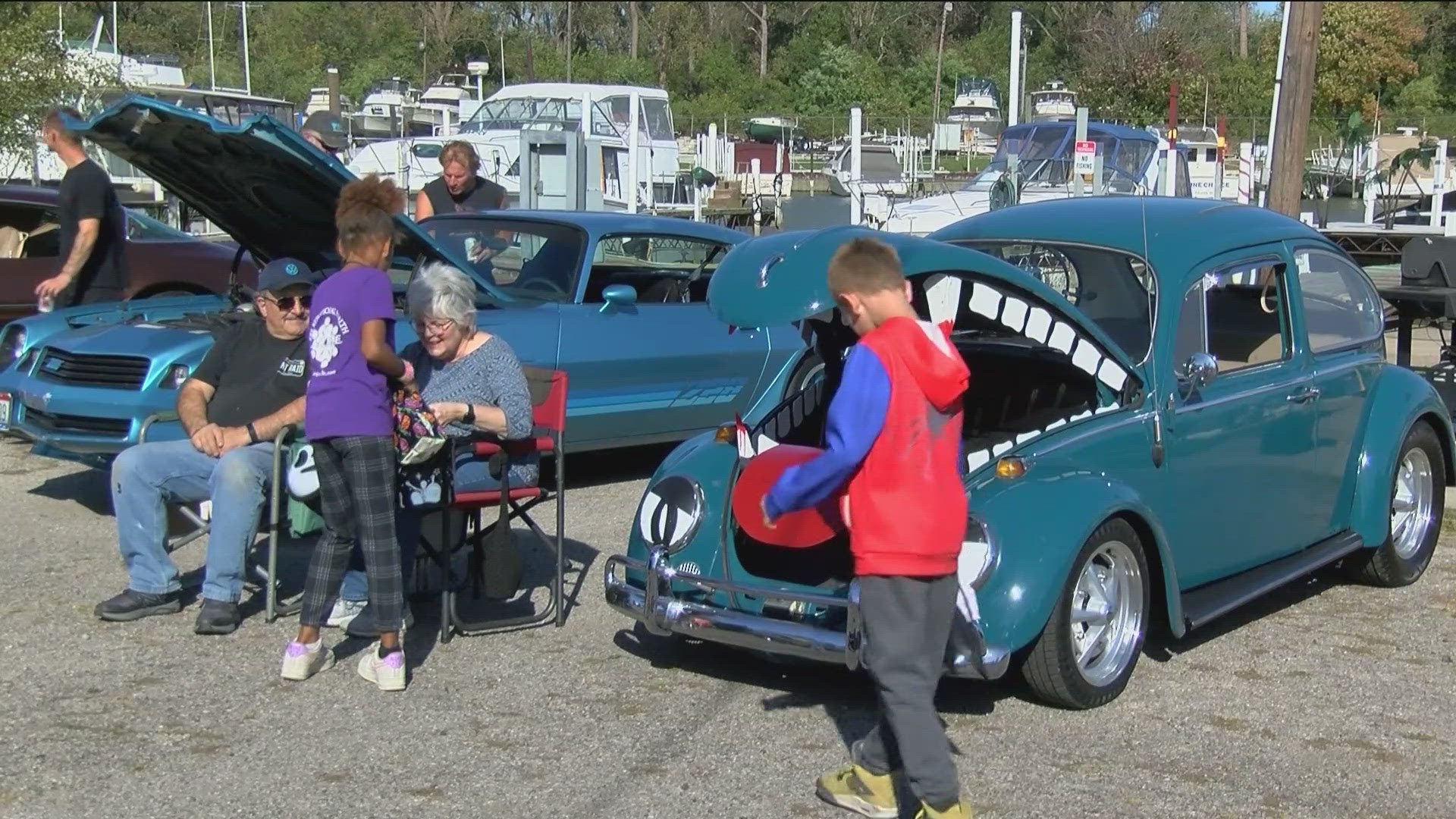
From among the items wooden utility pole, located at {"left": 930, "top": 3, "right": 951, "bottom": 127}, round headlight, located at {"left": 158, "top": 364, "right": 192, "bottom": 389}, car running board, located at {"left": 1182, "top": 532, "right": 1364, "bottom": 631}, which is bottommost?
car running board, located at {"left": 1182, "top": 532, "right": 1364, "bottom": 631}

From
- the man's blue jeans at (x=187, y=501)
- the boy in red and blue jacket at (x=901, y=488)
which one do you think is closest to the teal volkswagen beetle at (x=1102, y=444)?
the boy in red and blue jacket at (x=901, y=488)

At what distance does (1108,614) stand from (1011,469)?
0.64 m

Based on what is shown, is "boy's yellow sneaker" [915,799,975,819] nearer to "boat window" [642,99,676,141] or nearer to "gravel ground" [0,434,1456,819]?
"gravel ground" [0,434,1456,819]

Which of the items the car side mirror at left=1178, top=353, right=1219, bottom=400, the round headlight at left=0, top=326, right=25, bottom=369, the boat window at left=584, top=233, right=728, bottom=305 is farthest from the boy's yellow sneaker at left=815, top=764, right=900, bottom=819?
the round headlight at left=0, top=326, right=25, bottom=369

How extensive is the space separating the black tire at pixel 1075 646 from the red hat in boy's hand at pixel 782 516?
29.2 inches

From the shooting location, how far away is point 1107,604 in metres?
Answer: 5.13

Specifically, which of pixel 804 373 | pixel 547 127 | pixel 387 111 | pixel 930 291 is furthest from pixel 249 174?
pixel 387 111

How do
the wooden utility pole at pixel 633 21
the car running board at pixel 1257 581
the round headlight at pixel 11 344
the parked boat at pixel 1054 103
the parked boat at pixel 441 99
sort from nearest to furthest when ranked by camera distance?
the car running board at pixel 1257 581 → the round headlight at pixel 11 344 → the parked boat at pixel 441 99 → the parked boat at pixel 1054 103 → the wooden utility pole at pixel 633 21

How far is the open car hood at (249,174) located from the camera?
671cm

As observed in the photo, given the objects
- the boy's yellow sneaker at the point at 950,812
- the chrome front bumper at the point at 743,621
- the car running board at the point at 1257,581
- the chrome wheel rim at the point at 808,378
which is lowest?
the boy's yellow sneaker at the point at 950,812

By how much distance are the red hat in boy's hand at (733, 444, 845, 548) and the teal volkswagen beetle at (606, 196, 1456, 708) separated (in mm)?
96

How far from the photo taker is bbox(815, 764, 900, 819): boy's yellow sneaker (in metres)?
4.14

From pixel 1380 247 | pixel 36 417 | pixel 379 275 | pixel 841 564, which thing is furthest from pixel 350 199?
pixel 1380 247

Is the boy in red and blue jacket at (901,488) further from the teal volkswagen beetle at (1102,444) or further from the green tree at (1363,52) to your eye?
the green tree at (1363,52)
